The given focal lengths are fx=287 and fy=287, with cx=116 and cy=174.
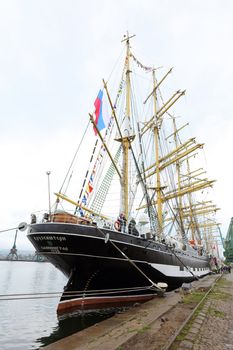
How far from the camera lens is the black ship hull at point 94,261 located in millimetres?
12945

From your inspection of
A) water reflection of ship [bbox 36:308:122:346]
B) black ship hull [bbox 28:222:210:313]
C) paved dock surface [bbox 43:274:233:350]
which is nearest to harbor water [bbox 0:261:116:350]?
water reflection of ship [bbox 36:308:122:346]

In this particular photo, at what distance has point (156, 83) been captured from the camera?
127 feet

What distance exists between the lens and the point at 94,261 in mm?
13242

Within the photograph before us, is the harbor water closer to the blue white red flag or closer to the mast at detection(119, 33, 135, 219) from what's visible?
the mast at detection(119, 33, 135, 219)

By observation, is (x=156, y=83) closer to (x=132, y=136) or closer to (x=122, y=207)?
(x=132, y=136)

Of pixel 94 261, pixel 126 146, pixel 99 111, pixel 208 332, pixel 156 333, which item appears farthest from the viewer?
pixel 126 146

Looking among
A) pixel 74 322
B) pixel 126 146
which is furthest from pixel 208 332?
pixel 126 146

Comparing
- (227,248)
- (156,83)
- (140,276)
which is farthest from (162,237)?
(227,248)

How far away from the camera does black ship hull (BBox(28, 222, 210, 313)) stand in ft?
42.5

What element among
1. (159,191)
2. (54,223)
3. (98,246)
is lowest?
(98,246)

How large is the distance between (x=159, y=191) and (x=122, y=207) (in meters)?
14.0

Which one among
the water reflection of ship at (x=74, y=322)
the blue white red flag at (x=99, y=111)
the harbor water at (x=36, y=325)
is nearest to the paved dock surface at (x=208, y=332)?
the water reflection of ship at (x=74, y=322)

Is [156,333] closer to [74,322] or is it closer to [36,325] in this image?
[74,322]

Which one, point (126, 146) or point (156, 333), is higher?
point (126, 146)
